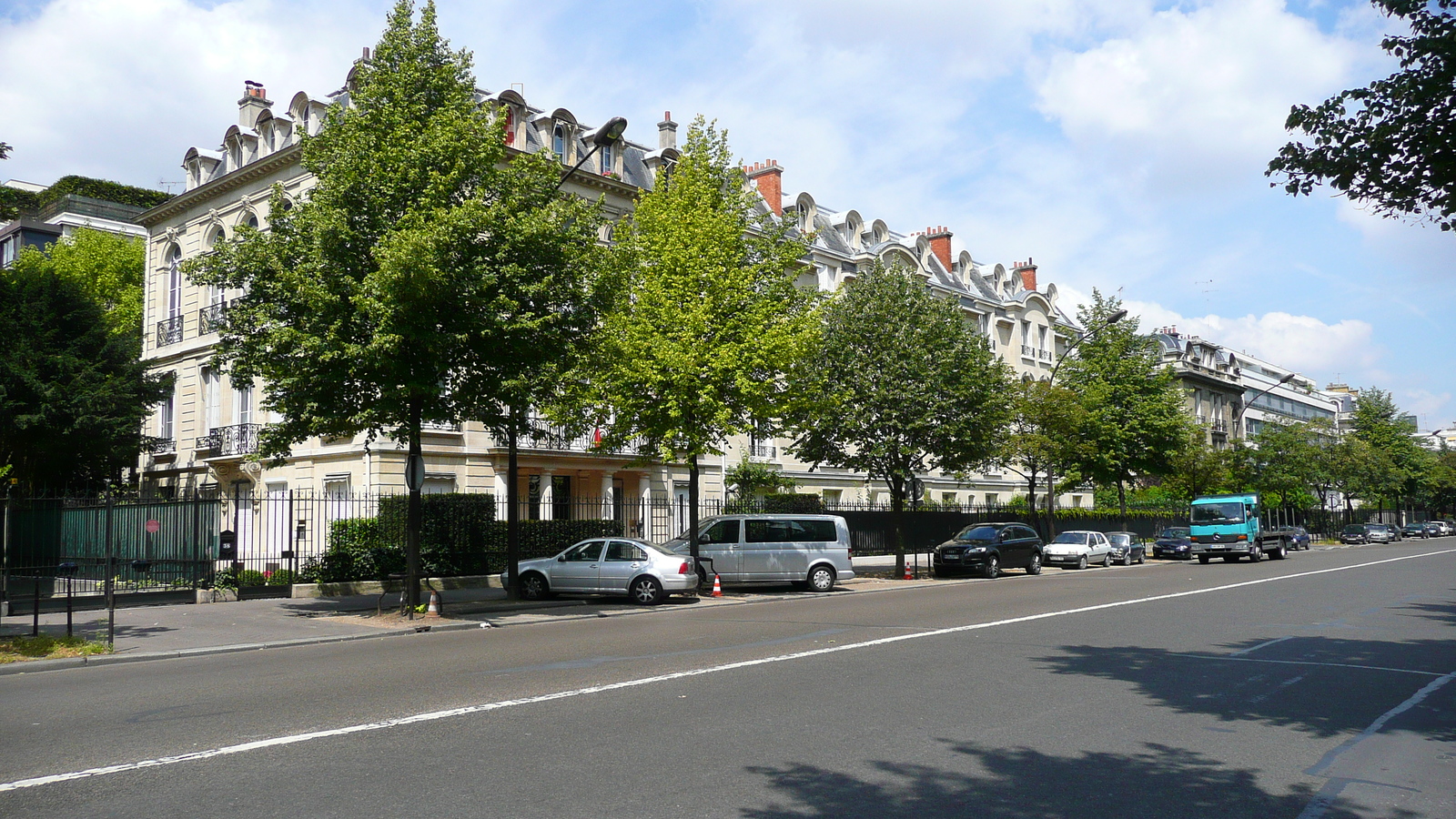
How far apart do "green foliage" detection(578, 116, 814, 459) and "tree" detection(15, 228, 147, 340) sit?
25583mm

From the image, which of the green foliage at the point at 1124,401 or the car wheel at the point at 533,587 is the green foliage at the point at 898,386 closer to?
the car wheel at the point at 533,587

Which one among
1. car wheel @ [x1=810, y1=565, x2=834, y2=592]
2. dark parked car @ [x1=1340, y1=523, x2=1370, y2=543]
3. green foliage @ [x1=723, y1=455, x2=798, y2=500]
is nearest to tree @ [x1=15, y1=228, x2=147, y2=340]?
green foliage @ [x1=723, y1=455, x2=798, y2=500]

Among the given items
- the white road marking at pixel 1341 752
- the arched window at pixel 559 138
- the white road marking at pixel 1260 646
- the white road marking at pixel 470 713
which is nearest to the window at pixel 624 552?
the white road marking at pixel 470 713

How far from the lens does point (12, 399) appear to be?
27.5 m

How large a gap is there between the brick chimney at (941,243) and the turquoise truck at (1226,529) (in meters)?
18.4

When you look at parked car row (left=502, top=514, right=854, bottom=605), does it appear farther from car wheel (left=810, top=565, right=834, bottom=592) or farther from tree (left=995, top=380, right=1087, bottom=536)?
tree (left=995, top=380, right=1087, bottom=536)

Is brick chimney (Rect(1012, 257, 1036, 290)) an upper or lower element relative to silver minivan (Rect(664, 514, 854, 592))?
upper

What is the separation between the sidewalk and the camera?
14180 millimetres

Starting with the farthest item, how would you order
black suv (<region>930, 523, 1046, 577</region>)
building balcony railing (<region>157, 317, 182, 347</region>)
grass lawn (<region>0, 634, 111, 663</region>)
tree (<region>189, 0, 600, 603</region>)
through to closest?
building balcony railing (<region>157, 317, 182, 347</region>), black suv (<region>930, 523, 1046, 577</region>), tree (<region>189, 0, 600, 603</region>), grass lawn (<region>0, 634, 111, 663</region>)

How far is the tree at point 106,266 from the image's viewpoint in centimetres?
4047

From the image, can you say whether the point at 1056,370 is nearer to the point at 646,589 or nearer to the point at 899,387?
the point at 899,387

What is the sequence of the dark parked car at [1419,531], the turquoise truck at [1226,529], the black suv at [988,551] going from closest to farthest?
1. the black suv at [988,551]
2. the turquoise truck at [1226,529]
3. the dark parked car at [1419,531]

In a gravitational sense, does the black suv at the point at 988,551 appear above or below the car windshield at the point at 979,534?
below

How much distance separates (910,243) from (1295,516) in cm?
4611
